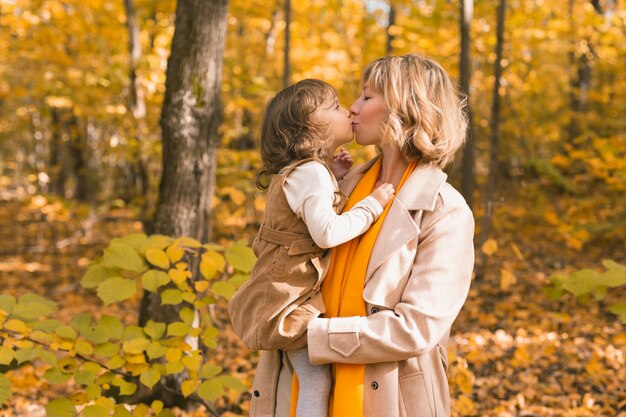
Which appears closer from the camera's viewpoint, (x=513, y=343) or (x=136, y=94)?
(x=513, y=343)

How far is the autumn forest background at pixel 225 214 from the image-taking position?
2.70 m

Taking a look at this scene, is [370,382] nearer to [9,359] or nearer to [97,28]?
[9,359]

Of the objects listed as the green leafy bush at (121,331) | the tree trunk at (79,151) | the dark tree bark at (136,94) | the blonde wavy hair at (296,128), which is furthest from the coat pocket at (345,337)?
the tree trunk at (79,151)

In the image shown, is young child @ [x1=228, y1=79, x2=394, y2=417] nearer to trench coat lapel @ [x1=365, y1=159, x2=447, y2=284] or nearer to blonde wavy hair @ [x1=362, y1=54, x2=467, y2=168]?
trench coat lapel @ [x1=365, y1=159, x2=447, y2=284]

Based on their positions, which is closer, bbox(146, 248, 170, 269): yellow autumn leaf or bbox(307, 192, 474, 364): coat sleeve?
bbox(307, 192, 474, 364): coat sleeve

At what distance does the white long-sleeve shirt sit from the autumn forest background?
102 centimetres

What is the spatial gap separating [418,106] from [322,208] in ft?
1.39

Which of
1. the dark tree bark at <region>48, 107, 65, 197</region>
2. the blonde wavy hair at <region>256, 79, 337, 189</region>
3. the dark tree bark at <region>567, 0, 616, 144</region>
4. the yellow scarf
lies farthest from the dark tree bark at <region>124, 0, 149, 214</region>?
the dark tree bark at <region>48, 107, 65, 197</region>

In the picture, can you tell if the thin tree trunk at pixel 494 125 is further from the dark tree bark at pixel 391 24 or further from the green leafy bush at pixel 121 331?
the green leafy bush at pixel 121 331

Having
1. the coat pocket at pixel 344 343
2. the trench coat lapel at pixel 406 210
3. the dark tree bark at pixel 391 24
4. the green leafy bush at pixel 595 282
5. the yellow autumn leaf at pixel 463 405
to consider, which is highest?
the dark tree bark at pixel 391 24

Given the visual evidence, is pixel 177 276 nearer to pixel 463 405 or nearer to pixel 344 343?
pixel 344 343

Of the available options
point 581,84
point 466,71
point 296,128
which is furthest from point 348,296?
point 581,84

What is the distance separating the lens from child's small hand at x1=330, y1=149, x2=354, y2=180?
212cm

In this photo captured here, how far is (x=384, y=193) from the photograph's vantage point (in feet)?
5.84
